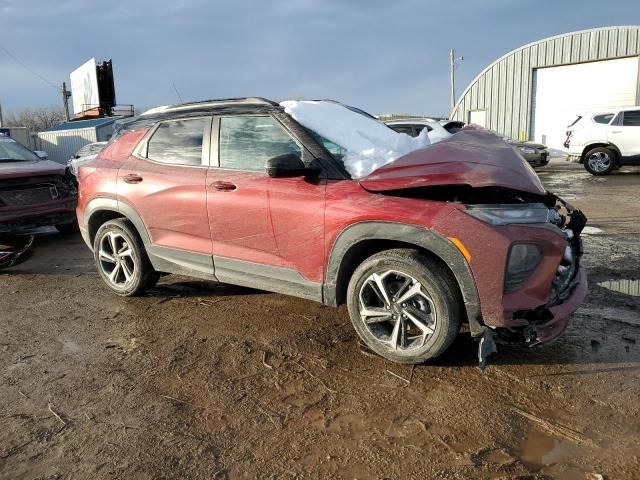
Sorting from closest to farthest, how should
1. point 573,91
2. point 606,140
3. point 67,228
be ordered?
point 67,228
point 606,140
point 573,91

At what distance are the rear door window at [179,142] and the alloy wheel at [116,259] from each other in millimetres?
895

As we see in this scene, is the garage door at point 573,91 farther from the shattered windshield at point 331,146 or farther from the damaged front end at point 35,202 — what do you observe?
the shattered windshield at point 331,146

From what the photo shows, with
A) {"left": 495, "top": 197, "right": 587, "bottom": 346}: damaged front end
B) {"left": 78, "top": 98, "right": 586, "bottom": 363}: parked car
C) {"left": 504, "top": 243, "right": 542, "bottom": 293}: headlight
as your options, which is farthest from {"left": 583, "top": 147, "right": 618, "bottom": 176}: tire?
{"left": 504, "top": 243, "right": 542, "bottom": 293}: headlight

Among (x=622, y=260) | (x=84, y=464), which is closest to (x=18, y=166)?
(x=84, y=464)

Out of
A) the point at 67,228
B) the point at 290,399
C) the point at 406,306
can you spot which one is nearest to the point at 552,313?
the point at 406,306

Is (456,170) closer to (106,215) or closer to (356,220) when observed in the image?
(356,220)

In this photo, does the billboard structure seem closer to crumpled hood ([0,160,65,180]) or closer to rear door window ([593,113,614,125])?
crumpled hood ([0,160,65,180])

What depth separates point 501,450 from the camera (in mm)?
2404

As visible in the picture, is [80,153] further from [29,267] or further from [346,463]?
[346,463]

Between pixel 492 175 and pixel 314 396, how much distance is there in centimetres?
167

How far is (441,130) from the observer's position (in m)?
4.68

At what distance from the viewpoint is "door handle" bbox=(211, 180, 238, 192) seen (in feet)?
12.4

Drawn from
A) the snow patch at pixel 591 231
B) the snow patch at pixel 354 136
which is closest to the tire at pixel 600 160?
the snow patch at pixel 591 231

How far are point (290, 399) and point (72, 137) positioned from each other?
31.8 metres
